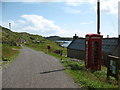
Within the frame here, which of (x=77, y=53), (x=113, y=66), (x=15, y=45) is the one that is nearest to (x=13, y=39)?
(x=15, y=45)

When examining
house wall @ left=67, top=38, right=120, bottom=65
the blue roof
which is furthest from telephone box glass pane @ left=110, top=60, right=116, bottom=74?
the blue roof

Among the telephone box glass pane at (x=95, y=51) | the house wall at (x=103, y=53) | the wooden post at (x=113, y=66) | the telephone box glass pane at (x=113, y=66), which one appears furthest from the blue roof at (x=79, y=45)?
the telephone box glass pane at (x=113, y=66)

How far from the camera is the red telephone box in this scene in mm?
13812

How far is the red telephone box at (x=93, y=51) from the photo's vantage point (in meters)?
13.8

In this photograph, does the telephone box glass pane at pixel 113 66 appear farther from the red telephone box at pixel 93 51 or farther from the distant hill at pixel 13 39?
the distant hill at pixel 13 39

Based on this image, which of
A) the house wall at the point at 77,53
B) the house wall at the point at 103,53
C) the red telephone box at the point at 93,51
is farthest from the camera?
the house wall at the point at 77,53

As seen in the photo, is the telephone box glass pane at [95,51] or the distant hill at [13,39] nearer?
the telephone box glass pane at [95,51]

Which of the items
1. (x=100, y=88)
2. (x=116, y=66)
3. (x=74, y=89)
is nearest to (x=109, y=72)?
(x=116, y=66)

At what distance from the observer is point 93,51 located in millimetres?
14141

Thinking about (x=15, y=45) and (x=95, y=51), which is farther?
(x=15, y=45)

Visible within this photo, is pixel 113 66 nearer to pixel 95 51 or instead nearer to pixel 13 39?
pixel 95 51

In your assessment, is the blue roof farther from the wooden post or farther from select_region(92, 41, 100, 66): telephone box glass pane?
the wooden post

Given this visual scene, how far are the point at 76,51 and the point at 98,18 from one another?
11.8 meters

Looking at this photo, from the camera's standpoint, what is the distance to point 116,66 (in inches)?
375
